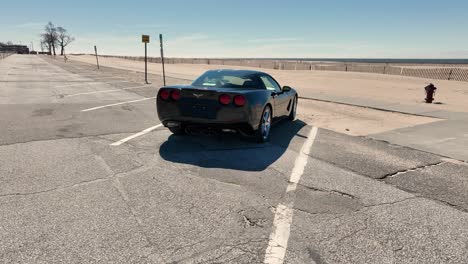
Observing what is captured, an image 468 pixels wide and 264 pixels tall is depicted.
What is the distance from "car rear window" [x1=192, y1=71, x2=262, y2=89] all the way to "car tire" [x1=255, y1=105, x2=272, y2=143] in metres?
0.50

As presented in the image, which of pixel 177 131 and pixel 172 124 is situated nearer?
pixel 172 124

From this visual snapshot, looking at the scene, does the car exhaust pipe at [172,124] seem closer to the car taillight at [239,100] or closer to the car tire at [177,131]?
the car tire at [177,131]

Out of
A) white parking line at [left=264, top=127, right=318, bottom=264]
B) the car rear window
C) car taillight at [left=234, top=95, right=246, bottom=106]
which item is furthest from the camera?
the car rear window

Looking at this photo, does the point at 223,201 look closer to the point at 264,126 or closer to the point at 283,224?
the point at 283,224

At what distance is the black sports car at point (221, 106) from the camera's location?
18.5 feet

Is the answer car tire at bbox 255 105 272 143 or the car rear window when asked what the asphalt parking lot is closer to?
car tire at bbox 255 105 272 143

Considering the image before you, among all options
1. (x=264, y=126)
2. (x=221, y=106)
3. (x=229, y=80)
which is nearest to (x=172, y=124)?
(x=221, y=106)

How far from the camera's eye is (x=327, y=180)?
A: 15.1 ft

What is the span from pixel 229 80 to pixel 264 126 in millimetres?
1095

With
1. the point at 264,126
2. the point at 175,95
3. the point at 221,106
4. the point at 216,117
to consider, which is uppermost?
the point at 175,95

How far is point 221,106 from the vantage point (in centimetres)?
564

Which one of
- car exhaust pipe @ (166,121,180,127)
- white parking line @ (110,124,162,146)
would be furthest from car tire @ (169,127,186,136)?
white parking line @ (110,124,162,146)

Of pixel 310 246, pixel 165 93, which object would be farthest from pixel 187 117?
pixel 310 246

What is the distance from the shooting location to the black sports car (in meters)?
5.65
